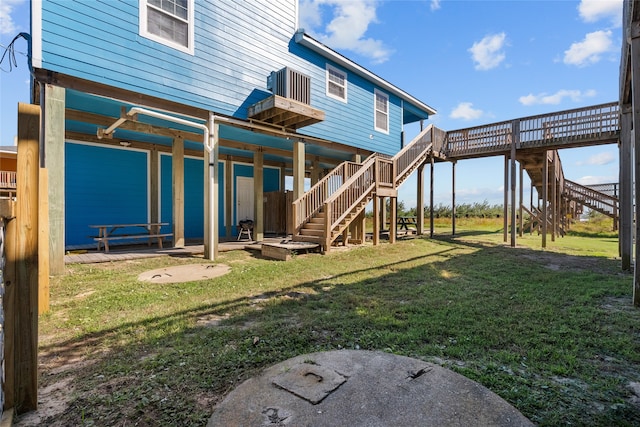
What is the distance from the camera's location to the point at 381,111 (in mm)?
12148

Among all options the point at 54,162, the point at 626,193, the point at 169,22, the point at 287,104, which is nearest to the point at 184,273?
the point at 54,162

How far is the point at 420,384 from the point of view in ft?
6.68

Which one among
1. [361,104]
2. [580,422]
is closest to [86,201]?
[361,104]

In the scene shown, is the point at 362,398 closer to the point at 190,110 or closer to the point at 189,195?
the point at 190,110

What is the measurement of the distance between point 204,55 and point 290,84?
2.13 metres

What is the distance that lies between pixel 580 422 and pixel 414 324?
1593 millimetres

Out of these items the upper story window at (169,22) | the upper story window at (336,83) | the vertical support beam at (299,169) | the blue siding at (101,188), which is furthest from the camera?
the upper story window at (336,83)

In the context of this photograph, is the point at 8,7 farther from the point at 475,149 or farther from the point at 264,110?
the point at 475,149

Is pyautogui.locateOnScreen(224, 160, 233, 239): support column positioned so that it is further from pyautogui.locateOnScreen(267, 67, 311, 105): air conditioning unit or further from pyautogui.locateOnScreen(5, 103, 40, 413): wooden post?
pyautogui.locateOnScreen(5, 103, 40, 413): wooden post

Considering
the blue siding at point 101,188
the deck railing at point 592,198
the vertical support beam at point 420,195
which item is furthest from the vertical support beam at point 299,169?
the deck railing at point 592,198

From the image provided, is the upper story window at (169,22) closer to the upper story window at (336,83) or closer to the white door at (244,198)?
the upper story window at (336,83)

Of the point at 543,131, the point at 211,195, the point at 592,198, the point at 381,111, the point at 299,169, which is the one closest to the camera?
the point at 211,195

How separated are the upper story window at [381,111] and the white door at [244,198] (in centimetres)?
571

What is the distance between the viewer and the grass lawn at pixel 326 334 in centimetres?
200
